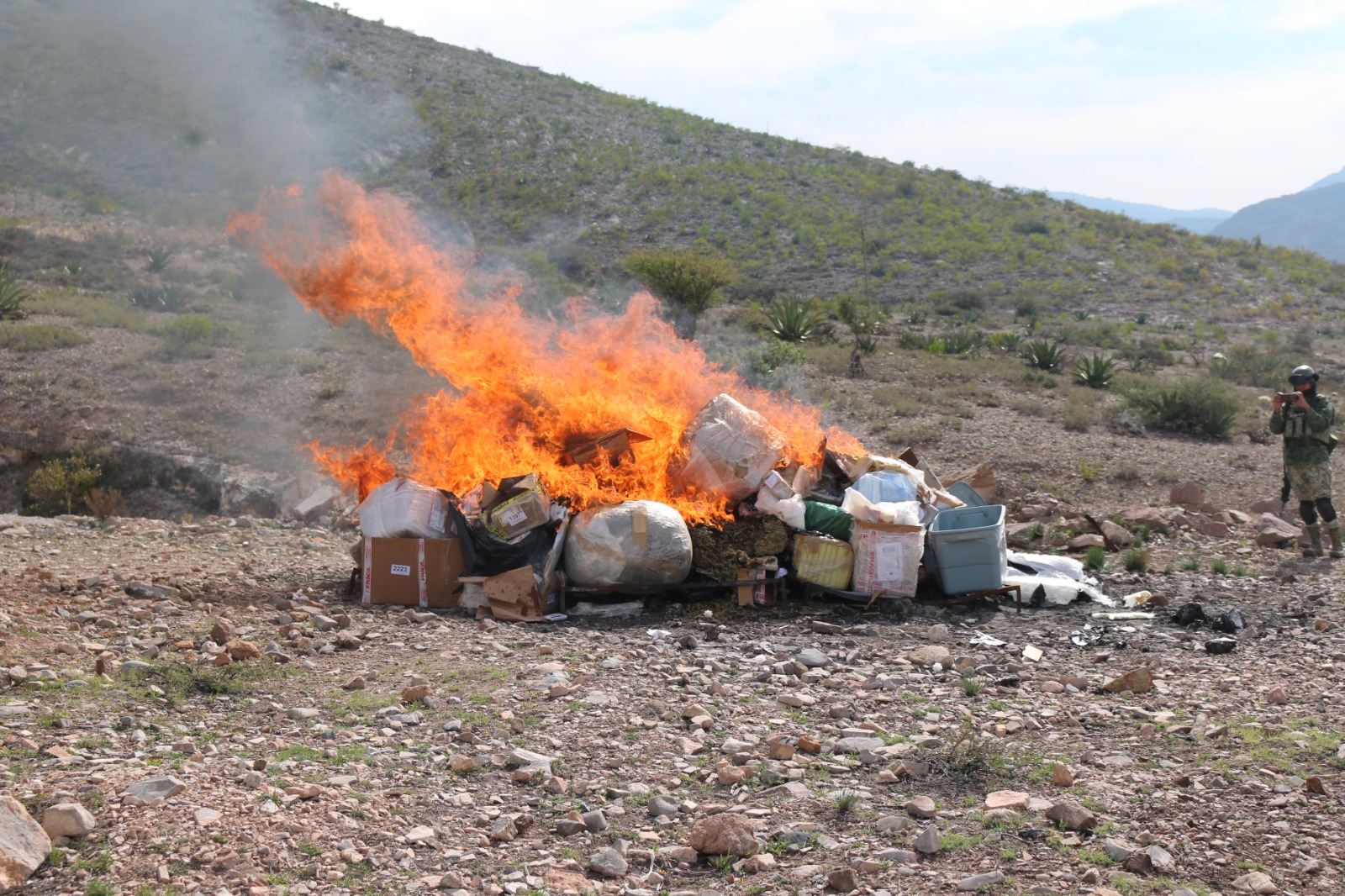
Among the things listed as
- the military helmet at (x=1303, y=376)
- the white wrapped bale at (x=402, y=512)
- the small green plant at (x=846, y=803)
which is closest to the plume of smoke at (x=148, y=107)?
the white wrapped bale at (x=402, y=512)

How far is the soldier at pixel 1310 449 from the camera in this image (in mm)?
7934

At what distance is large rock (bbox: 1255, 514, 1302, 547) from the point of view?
8297 mm

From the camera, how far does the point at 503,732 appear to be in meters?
4.20

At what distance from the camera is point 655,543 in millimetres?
6273

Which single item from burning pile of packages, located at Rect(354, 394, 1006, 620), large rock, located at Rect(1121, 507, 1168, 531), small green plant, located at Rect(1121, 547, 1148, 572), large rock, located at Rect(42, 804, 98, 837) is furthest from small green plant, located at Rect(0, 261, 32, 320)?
small green plant, located at Rect(1121, 547, 1148, 572)

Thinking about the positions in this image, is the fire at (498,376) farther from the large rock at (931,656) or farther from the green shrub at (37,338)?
the green shrub at (37,338)

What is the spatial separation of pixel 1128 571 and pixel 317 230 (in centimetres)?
757

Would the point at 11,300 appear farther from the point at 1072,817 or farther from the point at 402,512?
the point at 1072,817

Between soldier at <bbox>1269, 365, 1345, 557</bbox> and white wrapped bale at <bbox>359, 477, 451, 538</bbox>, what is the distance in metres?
6.60

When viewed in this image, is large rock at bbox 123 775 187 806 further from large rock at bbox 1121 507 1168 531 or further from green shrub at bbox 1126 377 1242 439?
green shrub at bbox 1126 377 1242 439

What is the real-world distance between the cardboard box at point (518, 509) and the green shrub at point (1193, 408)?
38.3 ft

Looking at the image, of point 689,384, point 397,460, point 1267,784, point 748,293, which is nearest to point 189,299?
point 397,460

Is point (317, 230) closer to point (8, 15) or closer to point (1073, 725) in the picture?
point (1073, 725)

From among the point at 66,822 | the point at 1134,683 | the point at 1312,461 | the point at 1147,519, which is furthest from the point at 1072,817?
the point at 1147,519
